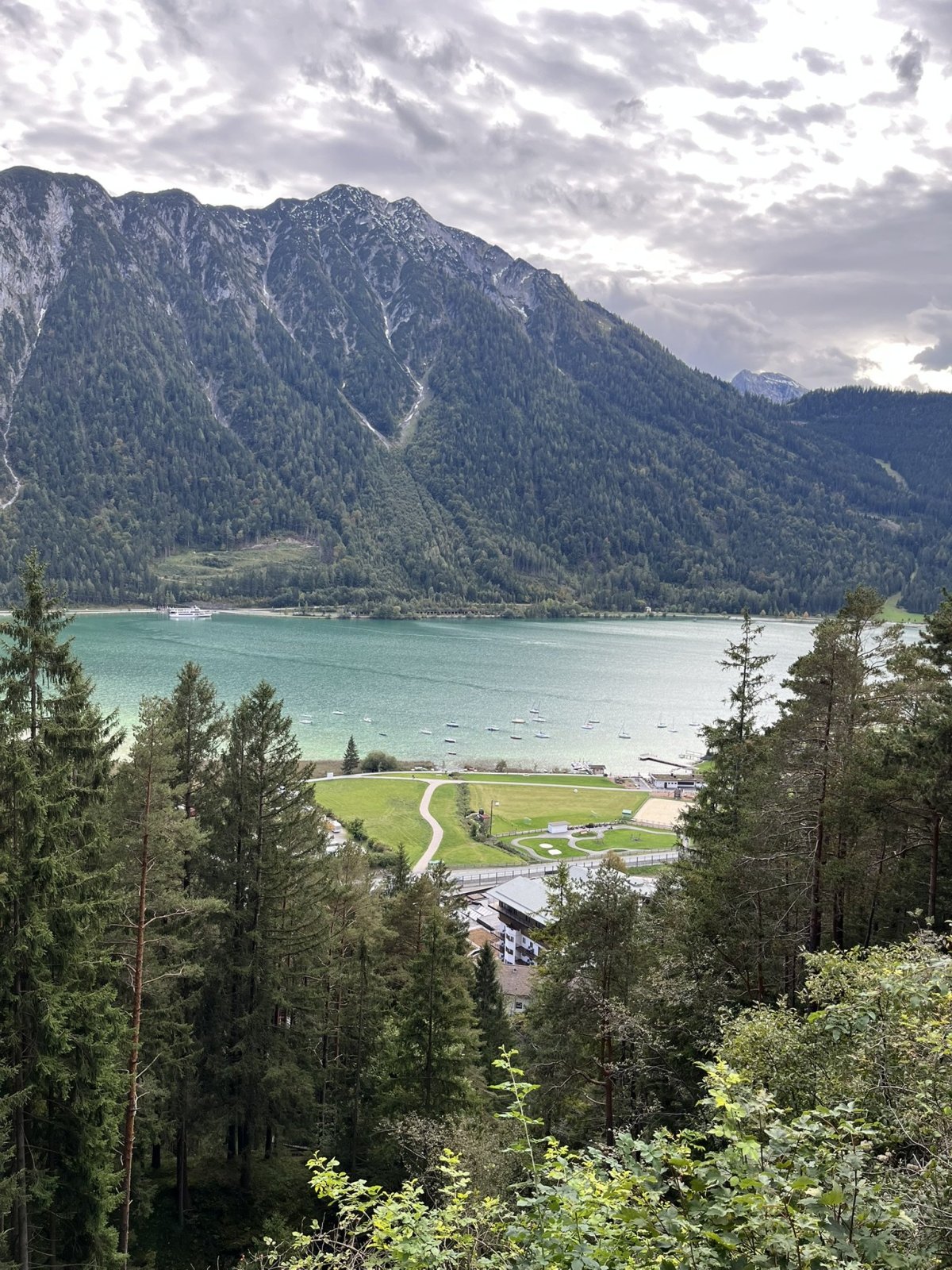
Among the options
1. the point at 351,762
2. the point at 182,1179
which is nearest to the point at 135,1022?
the point at 182,1179

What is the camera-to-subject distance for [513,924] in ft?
149

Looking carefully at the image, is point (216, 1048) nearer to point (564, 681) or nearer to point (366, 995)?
point (366, 995)

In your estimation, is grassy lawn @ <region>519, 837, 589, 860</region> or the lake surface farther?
the lake surface

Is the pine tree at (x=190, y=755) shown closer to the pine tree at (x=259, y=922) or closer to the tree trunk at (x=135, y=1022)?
the pine tree at (x=259, y=922)

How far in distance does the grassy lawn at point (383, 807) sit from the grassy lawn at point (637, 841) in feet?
49.3

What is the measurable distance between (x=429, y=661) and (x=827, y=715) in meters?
129

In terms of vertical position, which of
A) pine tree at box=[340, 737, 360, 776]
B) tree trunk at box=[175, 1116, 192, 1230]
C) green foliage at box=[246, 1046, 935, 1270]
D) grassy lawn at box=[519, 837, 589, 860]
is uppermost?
green foliage at box=[246, 1046, 935, 1270]

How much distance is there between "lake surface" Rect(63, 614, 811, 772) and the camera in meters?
93.4

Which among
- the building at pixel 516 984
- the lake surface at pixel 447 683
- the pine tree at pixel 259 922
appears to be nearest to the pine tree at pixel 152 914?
the pine tree at pixel 259 922

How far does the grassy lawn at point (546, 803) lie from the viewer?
225 feet

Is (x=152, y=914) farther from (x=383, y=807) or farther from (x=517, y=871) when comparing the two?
(x=383, y=807)

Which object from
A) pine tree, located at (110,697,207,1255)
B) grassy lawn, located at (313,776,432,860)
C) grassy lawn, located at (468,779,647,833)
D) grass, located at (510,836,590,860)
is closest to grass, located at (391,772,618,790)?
grassy lawn, located at (468,779,647,833)

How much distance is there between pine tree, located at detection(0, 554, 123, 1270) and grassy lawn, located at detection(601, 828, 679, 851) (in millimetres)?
51884

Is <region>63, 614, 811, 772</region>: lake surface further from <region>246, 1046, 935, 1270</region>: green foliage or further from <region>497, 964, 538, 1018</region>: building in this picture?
<region>246, 1046, 935, 1270</region>: green foliage
